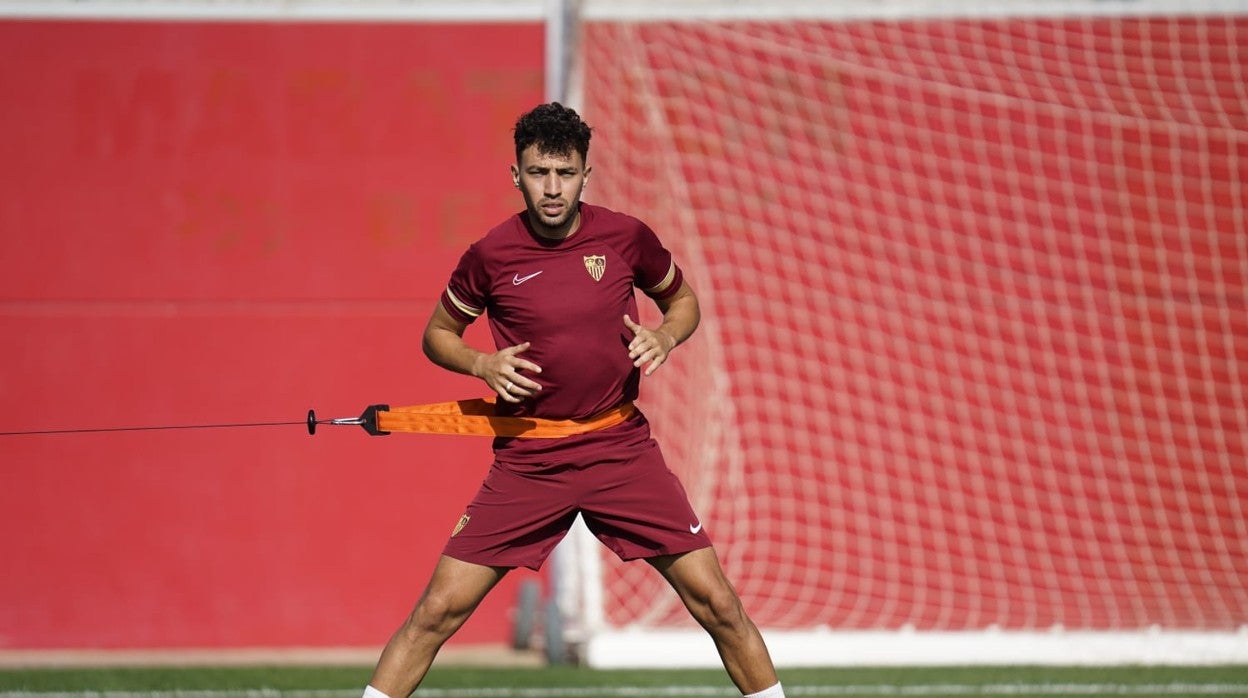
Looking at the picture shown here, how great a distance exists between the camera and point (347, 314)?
25.8 feet

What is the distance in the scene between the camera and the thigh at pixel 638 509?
4.31 meters

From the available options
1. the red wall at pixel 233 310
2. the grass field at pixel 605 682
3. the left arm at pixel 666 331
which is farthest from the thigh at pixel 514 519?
the red wall at pixel 233 310

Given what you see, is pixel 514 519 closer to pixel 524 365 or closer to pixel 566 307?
pixel 524 365

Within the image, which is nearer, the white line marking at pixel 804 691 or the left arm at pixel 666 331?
the left arm at pixel 666 331

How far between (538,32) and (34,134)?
263 cm

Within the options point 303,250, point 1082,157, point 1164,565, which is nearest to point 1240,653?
point 1164,565

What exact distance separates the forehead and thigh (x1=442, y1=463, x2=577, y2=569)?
2.80 feet

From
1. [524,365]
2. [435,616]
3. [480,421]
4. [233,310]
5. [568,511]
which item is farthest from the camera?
[233,310]

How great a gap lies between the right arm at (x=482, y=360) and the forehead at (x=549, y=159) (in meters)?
0.49

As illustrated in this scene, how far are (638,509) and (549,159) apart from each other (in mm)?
1015

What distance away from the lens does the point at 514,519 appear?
4.29 metres

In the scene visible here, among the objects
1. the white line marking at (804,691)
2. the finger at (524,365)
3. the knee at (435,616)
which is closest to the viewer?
the finger at (524,365)

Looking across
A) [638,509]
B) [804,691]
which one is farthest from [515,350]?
[804,691]

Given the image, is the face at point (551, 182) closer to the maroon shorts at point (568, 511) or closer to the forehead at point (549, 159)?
the forehead at point (549, 159)
